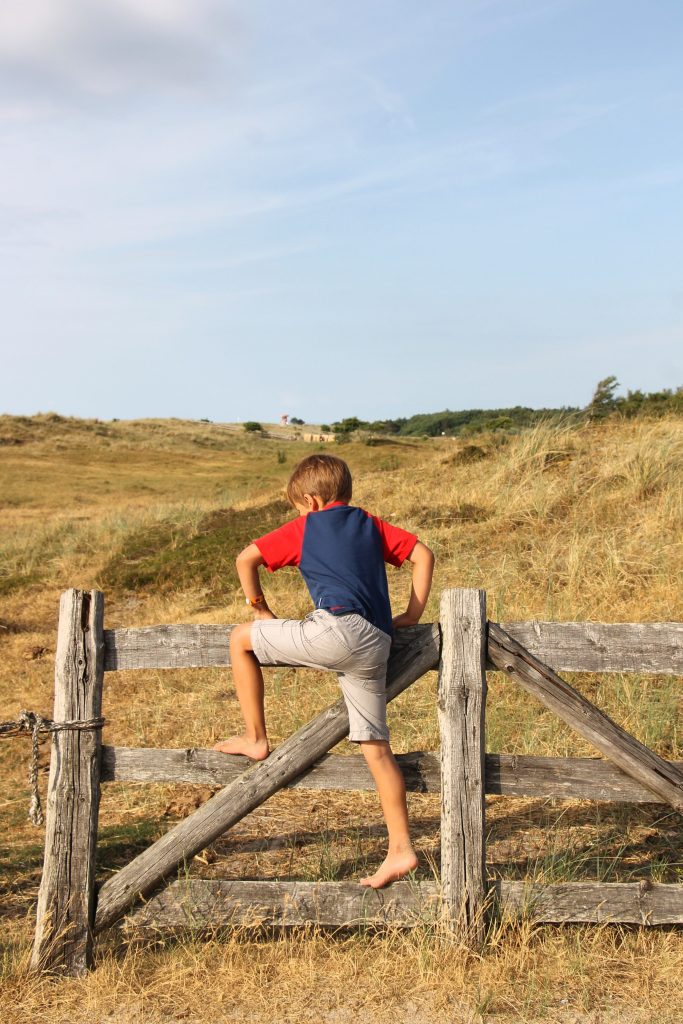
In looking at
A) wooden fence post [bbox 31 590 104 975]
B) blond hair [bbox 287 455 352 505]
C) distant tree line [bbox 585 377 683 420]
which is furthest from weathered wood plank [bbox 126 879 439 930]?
distant tree line [bbox 585 377 683 420]

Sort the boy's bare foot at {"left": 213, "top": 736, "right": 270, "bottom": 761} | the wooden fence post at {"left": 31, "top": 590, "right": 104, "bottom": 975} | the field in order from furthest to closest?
the boy's bare foot at {"left": 213, "top": 736, "right": 270, "bottom": 761} < the wooden fence post at {"left": 31, "top": 590, "right": 104, "bottom": 975} < the field

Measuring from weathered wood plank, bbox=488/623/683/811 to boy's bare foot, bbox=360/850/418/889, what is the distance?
85 centimetres

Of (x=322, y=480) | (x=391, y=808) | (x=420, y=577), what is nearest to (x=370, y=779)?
(x=391, y=808)

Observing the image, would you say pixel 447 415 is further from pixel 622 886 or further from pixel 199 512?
pixel 622 886

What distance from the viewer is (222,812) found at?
4.03 metres

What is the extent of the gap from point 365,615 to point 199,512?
1547cm

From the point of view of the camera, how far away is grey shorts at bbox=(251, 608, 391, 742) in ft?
12.7

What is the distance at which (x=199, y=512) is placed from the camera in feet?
62.7

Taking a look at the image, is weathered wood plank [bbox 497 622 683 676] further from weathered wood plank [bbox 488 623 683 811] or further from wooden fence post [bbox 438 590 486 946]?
wooden fence post [bbox 438 590 486 946]

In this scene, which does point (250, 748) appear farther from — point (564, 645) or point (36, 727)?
point (564, 645)

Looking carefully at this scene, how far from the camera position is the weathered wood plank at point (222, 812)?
4.00m

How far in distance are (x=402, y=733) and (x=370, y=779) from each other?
2.94 m

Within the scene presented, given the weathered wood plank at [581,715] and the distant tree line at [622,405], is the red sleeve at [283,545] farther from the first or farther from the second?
the distant tree line at [622,405]

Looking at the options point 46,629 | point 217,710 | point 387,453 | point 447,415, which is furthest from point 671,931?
point 447,415
